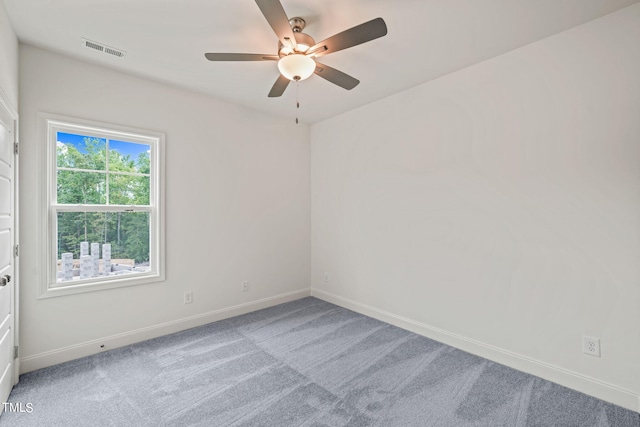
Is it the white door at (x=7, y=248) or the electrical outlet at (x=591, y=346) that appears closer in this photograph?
the white door at (x=7, y=248)

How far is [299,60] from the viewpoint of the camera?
6.48ft

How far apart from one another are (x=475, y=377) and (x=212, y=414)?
6.52ft

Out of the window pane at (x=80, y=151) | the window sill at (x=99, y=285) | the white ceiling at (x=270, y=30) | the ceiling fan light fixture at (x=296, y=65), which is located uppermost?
the white ceiling at (x=270, y=30)

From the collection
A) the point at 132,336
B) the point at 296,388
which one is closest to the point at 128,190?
the point at 132,336

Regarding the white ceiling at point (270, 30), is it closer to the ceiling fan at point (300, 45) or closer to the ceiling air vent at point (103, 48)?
the ceiling air vent at point (103, 48)

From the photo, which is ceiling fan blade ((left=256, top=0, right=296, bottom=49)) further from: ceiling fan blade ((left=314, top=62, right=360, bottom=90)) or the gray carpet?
the gray carpet

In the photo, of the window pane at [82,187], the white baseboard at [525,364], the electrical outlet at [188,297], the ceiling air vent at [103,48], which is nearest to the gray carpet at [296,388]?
the white baseboard at [525,364]

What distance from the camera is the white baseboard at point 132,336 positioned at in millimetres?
2436

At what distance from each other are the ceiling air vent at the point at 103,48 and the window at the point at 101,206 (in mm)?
630

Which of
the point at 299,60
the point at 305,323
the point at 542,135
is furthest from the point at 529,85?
the point at 305,323

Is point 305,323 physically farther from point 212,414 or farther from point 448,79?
point 448,79

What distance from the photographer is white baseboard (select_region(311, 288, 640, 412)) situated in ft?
6.64

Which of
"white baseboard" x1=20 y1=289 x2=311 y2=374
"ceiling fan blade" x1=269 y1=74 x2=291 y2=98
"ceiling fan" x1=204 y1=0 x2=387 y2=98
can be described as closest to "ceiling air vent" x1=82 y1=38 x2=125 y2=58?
"ceiling fan" x1=204 y1=0 x2=387 y2=98

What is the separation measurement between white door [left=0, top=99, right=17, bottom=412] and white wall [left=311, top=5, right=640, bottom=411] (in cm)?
319
